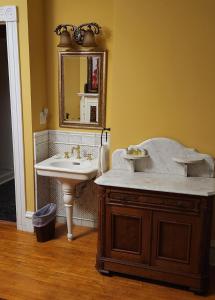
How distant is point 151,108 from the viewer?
8.55 ft

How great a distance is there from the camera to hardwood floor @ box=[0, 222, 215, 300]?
2309 millimetres

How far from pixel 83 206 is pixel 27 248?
0.74 meters

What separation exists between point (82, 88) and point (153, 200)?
1454 mm

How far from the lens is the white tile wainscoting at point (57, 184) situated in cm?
323

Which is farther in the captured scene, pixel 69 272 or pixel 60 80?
pixel 60 80

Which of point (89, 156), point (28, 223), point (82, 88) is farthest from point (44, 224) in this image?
point (82, 88)

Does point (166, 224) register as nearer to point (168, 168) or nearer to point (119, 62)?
point (168, 168)

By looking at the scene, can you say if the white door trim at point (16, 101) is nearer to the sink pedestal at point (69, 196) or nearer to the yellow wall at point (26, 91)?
the yellow wall at point (26, 91)

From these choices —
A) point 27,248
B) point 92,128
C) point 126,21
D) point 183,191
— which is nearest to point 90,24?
point 126,21

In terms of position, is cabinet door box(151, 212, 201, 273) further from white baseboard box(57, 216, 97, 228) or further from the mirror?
the mirror

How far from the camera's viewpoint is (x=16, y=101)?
3.05 metres

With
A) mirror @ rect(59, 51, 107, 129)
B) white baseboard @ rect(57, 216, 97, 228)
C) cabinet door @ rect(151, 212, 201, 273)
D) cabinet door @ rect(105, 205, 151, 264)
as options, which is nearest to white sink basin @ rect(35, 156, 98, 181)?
mirror @ rect(59, 51, 107, 129)

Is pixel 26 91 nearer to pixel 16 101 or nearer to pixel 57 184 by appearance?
pixel 16 101

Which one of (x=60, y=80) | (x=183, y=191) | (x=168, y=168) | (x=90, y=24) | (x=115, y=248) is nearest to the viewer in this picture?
(x=183, y=191)
